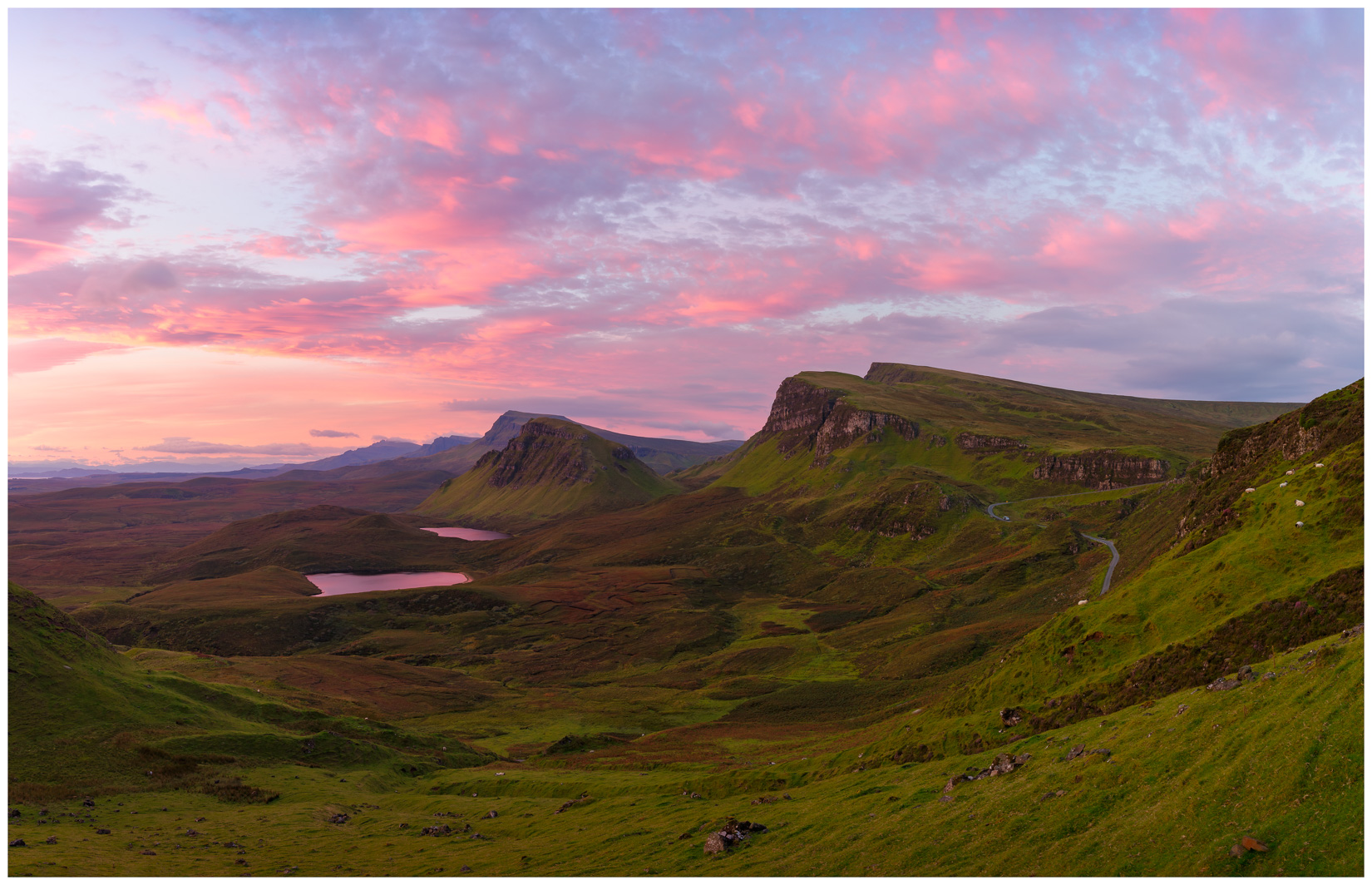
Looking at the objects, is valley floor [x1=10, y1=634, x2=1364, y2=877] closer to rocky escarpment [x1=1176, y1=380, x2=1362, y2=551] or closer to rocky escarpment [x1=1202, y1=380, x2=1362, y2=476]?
rocky escarpment [x1=1176, y1=380, x2=1362, y2=551]

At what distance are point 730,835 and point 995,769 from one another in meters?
18.9

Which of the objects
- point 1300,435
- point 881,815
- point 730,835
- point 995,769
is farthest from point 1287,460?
point 730,835

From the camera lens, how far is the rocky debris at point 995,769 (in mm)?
47000

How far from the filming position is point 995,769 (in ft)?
156

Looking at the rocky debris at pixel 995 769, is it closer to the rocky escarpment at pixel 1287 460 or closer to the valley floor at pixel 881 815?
the valley floor at pixel 881 815

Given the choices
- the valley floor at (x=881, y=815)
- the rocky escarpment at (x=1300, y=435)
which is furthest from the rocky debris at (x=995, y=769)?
the rocky escarpment at (x=1300, y=435)

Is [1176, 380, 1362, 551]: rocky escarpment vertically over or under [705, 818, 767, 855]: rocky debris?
over

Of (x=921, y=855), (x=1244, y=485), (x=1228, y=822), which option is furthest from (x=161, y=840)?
(x=1244, y=485)

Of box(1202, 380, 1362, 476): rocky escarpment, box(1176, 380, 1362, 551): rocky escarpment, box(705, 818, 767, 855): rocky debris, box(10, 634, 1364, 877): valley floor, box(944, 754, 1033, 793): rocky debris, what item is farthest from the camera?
box(1202, 380, 1362, 476): rocky escarpment

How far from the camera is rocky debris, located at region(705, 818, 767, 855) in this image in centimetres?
4828

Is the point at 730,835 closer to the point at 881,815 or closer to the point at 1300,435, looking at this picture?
the point at 881,815

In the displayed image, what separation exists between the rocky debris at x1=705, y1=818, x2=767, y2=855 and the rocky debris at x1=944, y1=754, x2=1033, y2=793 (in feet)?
44.7

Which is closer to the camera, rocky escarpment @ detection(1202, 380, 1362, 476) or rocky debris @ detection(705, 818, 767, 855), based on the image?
rocky debris @ detection(705, 818, 767, 855)

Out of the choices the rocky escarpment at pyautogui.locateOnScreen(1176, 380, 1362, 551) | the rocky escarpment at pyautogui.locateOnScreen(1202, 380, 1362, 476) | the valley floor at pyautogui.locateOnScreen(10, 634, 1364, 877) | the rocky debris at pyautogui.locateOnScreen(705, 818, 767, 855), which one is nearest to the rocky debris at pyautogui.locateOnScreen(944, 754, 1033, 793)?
the valley floor at pyautogui.locateOnScreen(10, 634, 1364, 877)
